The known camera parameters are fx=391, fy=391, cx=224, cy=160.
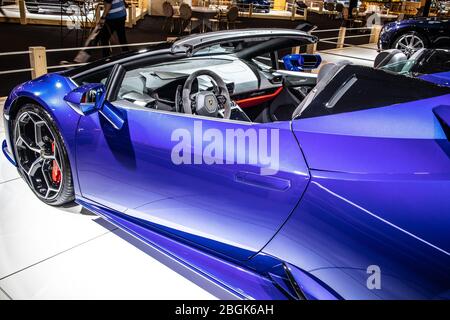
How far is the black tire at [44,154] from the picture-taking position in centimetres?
220

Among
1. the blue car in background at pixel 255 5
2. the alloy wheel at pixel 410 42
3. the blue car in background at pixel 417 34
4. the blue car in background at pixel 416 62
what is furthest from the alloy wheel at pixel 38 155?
the blue car in background at pixel 255 5

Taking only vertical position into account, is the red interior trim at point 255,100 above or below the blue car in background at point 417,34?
below

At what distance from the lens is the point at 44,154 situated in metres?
2.38

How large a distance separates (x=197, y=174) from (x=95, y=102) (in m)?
0.71

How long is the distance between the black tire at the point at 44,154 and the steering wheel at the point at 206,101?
0.78 meters

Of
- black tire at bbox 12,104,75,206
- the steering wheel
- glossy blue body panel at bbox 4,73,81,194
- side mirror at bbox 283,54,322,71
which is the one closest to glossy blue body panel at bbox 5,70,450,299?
the steering wheel

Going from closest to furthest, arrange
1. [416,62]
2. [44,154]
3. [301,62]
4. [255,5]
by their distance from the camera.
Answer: [44,154] < [301,62] < [416,62] < [255,5]

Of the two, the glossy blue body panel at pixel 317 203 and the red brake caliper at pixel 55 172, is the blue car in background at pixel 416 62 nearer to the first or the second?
the glossy blue body panel at pixel 317 203

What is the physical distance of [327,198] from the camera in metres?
1.21

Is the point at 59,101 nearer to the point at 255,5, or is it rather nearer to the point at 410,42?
the point at 410,42

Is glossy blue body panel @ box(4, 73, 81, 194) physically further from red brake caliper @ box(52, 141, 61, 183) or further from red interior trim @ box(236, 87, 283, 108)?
red interior trim @ box(236, 87, 283, 108)

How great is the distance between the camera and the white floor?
1.80 metres

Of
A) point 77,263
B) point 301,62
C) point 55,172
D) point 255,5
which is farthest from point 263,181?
point 255,5
